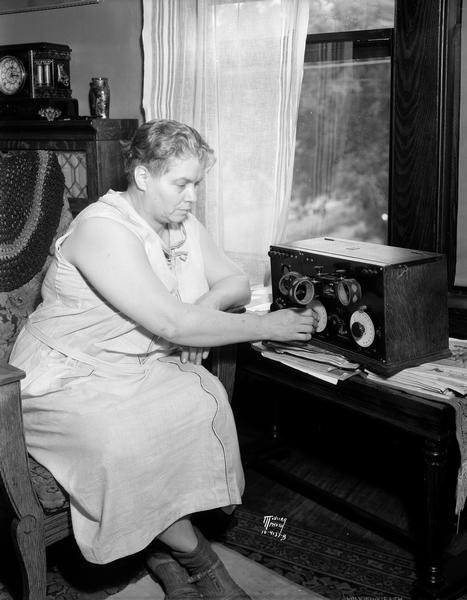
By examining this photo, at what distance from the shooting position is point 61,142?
10.5 feet

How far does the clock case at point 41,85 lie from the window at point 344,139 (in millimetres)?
1039

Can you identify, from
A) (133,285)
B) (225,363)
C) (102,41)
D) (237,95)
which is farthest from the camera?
(102,41)

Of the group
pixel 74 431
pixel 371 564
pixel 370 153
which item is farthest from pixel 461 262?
pixel 74 431

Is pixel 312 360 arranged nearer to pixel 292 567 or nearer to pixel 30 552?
pixel 292 567

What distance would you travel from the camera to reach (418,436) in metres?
2.09

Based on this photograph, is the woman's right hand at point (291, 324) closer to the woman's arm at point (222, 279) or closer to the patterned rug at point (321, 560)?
the woman's arm at point (222, 279)

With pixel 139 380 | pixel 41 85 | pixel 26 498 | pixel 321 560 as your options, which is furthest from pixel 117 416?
pixel 41 85

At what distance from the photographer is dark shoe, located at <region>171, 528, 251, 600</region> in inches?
87.5

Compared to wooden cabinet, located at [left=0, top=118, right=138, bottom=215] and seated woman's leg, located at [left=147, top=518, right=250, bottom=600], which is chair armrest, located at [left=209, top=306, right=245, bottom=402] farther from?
wooden cabinet, located at [left=0, top=118, right=138, bottom=215]

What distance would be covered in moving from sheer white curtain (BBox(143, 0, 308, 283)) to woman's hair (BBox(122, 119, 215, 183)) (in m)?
0.76

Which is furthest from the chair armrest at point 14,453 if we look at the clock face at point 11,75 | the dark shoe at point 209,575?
the clock face at point 11,75

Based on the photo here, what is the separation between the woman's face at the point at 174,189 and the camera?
89.3 inches

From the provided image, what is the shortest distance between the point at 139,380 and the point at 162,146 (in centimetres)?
71

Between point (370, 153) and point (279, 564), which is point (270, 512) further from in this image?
point (370, 153)
